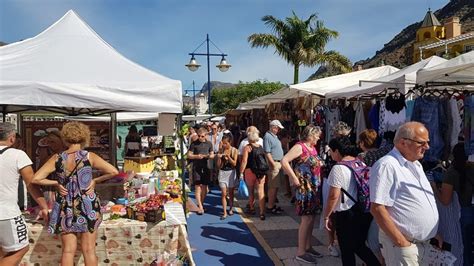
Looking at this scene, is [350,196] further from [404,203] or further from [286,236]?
[286,236]

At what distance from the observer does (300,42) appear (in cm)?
1848

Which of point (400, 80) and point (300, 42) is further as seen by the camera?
point (300, 42)

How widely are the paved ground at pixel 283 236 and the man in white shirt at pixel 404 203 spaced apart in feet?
7.03

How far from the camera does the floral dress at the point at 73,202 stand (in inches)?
129

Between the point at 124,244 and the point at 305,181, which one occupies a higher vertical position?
the point at 305,181

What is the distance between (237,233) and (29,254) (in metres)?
2.87

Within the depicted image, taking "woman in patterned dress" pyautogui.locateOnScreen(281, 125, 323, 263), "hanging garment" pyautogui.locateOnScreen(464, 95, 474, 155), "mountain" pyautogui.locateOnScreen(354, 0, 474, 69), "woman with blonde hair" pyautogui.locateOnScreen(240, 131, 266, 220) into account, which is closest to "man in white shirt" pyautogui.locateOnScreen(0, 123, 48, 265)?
"woman in patterned dress" pyautogui.locateOnScreen(281, 125, 323, 263)

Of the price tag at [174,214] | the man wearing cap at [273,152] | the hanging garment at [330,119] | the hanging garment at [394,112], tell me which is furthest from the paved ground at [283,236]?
the hanging garment at [394,112]

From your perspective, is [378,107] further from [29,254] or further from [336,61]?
[336,61]

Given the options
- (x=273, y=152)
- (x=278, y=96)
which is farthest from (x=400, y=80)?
(x=278, y=96)

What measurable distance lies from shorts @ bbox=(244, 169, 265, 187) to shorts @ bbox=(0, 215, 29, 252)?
12.6 ft

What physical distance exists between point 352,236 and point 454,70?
1819 mm

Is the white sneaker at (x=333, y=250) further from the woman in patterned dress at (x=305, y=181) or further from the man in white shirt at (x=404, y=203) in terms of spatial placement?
the man in white shirt at (x=404, y=203)

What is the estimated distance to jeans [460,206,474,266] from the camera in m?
3.49
